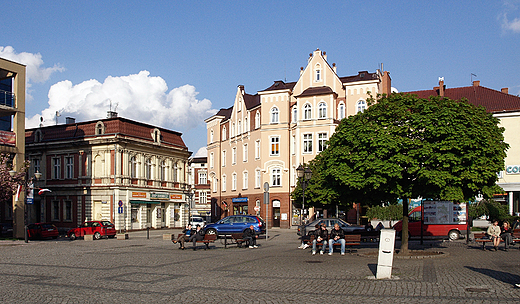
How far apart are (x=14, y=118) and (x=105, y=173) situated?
12719 mm

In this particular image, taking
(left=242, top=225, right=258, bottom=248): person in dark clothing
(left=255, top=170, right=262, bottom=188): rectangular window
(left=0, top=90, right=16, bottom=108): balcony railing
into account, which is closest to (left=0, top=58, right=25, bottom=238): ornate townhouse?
(left=0, top=90, right=16, bottom=108): balcony railing

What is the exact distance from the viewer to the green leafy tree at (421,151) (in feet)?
57.9

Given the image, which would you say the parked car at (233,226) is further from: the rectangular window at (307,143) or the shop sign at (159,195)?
the shop sign at (159,195)

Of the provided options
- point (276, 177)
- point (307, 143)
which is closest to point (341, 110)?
point (307, 143)

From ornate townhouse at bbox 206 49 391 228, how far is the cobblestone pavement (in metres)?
32.6

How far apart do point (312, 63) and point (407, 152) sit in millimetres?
38674

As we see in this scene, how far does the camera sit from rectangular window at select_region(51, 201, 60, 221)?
53.3m

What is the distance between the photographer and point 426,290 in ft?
38.1

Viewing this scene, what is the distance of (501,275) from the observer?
14.0 m

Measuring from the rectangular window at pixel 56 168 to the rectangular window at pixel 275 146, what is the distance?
23.0m

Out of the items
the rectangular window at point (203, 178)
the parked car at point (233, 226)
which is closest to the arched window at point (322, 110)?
the parked car at point (233, 226)

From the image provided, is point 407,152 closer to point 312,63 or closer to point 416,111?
point 416,111

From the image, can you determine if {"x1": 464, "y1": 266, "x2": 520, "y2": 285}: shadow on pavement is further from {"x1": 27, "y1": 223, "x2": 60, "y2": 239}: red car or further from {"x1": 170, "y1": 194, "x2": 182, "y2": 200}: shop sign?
{"x1": 170, "y1": 194, "x2": 182, "y2": 200}: shop sign

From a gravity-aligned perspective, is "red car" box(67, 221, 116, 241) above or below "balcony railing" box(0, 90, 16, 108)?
below
